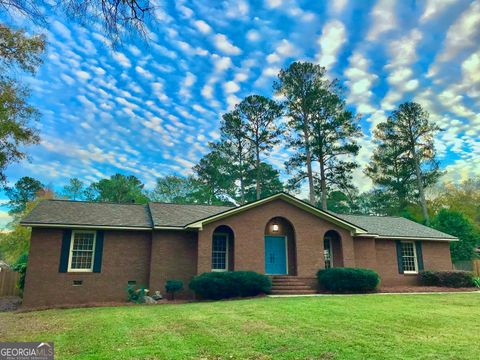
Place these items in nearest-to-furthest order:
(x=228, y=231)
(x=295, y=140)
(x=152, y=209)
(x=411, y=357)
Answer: (x=411, y=357) → (x=228, y=231) → (x=152, y=209) → (x=295, y=140)

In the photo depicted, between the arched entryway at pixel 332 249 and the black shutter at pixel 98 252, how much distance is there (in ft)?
37.0

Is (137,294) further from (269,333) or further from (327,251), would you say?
(327,251)

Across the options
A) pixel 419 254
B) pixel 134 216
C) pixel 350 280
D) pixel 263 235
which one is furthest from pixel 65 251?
pixel 419 254

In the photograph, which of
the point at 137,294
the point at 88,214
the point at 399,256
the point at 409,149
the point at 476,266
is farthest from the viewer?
the point at 409,149

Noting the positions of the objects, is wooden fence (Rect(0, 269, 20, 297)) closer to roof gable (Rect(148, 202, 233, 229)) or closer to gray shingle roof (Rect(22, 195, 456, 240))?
gray shingle roof (Rect(22, 195, 456, 240))

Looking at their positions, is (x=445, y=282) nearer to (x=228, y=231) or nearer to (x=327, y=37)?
(x=228, y=231)

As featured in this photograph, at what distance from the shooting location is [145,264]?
15.6m

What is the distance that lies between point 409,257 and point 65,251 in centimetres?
1867

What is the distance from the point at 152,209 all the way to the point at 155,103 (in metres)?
6.07

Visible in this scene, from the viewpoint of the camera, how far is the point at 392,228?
67.3 feet

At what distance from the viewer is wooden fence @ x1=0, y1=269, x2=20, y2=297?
19297mm

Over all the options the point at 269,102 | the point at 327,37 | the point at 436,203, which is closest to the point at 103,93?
the point at 327,37

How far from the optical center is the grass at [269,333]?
503cm

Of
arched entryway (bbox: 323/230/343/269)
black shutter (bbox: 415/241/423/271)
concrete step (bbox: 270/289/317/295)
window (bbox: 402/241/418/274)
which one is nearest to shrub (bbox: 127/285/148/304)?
concrete step (bbox: 270/289/317/295)
